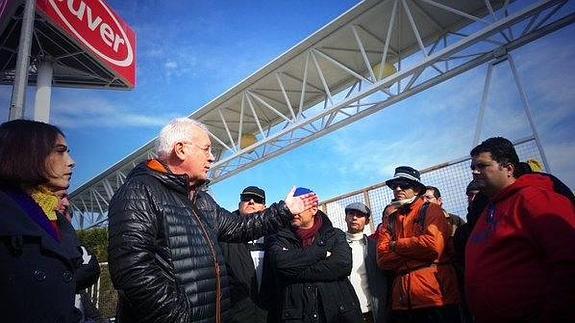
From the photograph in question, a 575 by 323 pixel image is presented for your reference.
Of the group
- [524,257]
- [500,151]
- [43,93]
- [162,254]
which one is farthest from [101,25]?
[524,257]

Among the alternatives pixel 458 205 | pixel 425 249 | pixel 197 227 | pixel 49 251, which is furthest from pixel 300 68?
pixel 49 251

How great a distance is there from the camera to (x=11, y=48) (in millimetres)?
6004

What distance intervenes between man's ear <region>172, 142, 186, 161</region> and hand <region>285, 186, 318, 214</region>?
82cm

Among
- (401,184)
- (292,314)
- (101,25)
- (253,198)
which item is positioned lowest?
(292,314)

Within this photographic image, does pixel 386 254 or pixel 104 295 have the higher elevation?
pixel 104 295

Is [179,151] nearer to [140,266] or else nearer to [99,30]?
[140,266]

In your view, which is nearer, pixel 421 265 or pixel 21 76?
pixel 21 76

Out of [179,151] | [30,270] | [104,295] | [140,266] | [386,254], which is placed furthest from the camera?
[104,295]

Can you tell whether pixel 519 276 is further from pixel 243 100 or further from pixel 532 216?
pixel 243 100

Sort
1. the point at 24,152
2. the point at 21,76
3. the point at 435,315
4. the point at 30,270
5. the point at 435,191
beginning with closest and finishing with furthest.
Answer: the point at 30,270
the point at 24,152
the point at 21,76
the point at 435,315
the point at 435,191

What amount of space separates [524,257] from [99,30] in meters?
6.80

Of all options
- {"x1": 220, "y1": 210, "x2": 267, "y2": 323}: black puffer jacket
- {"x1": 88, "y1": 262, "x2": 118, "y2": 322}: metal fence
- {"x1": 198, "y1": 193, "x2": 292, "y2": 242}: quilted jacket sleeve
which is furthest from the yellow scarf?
{"x1": 88, "y1": 262, "x2": 118, "y2": 322}: metal fence

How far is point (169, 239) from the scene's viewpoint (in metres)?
1.89

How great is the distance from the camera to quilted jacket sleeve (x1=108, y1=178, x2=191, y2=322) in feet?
5.50
